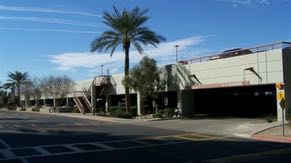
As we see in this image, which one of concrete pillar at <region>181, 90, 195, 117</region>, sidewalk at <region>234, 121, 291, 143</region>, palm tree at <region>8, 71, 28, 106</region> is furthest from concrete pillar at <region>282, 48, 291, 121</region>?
palm tree at <region>8, 71, 28, 106</region>

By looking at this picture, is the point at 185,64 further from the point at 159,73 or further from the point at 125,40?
the point at 125,40

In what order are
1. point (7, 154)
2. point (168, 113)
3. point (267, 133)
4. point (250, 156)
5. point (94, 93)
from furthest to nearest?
point (94, 93), point (168, 113), point (267, 133), point (7, 154), point (250, 156)

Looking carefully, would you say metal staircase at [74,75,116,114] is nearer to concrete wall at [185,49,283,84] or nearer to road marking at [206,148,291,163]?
concrete wall at [185,49,283,84]

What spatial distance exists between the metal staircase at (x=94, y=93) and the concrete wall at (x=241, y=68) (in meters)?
21.5

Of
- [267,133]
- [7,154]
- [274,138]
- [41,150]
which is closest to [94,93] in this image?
[267,133]

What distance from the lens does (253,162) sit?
609 inches

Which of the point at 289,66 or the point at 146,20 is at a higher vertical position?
the point at 146,20

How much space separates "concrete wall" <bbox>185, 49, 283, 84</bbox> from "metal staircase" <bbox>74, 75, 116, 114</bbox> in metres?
21.5

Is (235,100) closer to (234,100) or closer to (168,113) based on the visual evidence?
(234,100)

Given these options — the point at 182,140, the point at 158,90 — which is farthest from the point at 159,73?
the point at 182,140

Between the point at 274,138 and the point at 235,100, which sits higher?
the point at 235,100

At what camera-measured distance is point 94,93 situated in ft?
213

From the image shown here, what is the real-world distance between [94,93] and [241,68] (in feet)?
101

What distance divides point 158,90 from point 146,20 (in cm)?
733
